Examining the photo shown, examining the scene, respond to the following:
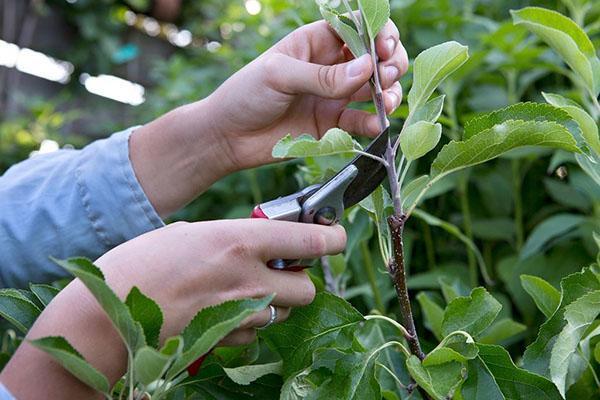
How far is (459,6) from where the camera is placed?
4.77ft

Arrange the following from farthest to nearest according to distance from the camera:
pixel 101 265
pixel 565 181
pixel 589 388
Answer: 1. pixel 565 181
2. pixel 589 388
3. pixel 101 265

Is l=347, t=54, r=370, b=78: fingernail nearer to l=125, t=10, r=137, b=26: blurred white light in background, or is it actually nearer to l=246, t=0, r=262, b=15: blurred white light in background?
l=246, t=0, r=262, b=15: blurred white light in background

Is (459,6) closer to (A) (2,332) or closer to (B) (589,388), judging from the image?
(B) (589,388)

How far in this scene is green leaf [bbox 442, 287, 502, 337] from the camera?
597 millimetres

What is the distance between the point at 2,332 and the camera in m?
1.50

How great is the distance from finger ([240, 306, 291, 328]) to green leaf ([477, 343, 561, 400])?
154mm

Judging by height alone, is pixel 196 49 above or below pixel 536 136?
below

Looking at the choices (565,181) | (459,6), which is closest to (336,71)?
(565,181)

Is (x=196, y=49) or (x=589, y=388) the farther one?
(x=196, y=49)

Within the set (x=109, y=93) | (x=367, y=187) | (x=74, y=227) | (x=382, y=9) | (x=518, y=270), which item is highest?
(x=382, y=9)

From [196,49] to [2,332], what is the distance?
1.70 metres

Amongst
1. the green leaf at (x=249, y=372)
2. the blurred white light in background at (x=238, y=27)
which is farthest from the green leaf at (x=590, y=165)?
the blurred white light in background at (x=238, y=27)

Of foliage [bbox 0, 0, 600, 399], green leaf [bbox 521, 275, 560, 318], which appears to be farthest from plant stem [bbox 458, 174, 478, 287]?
green leaf [bbox 521, 275, 560, 318]

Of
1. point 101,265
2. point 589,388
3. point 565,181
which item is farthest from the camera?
point 565,181
